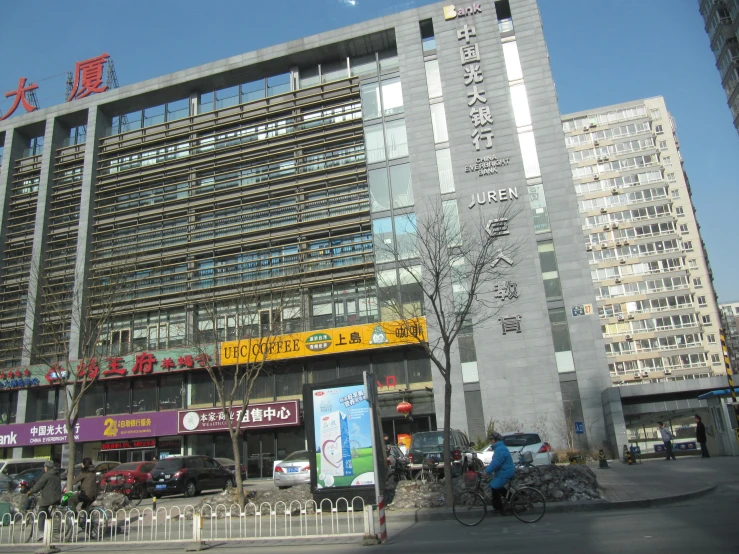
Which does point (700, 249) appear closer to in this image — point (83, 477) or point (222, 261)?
point (222, 261)

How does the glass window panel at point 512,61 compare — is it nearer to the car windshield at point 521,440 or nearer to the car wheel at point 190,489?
the car windshield at point 521,440

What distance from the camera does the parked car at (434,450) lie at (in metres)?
18.7

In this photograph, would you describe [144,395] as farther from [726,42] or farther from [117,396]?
[726,42]

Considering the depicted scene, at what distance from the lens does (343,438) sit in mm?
14320

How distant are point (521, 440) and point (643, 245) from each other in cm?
6043

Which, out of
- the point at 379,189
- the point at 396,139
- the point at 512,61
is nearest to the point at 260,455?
the point at 379,189

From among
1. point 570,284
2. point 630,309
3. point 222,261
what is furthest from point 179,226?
point 630,309

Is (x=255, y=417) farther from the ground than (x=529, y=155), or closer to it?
closer to it

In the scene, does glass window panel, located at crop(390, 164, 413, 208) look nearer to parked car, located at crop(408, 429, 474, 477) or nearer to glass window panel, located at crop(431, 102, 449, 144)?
glass window panel, located at crop(431, 102, 449, 144)

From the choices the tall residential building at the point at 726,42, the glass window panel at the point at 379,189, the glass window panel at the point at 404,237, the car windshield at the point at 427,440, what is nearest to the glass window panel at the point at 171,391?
the glass window panel at the point at 404,237

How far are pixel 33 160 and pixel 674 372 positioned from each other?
69.3 meters

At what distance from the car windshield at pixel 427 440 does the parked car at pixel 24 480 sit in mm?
14338

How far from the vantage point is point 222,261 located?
37250 millimetres

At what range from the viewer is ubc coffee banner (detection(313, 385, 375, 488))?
14195mm
